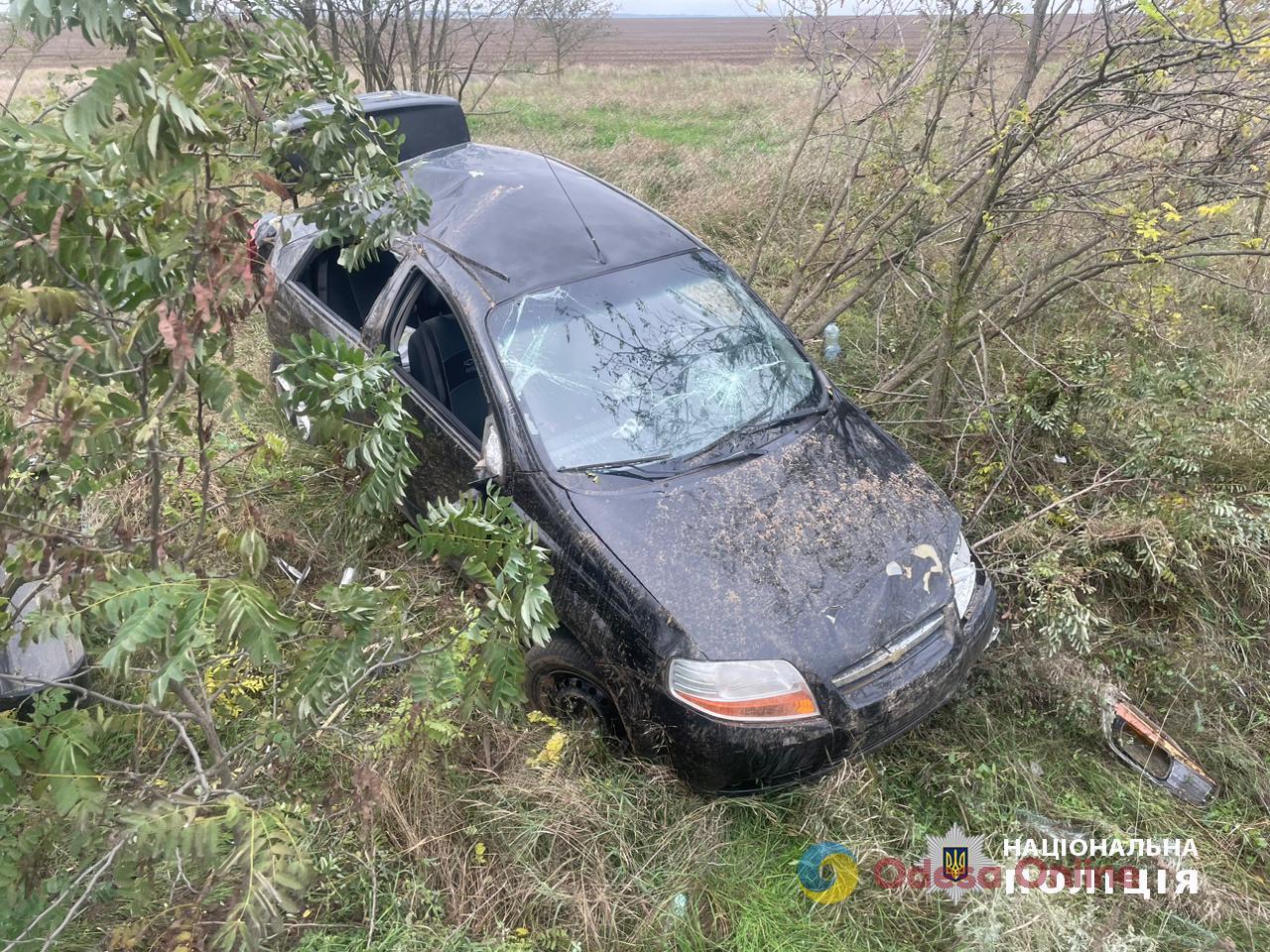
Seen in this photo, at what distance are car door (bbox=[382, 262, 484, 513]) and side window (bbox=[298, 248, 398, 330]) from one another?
54 cm

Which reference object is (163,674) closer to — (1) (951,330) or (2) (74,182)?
(2) (74,182)

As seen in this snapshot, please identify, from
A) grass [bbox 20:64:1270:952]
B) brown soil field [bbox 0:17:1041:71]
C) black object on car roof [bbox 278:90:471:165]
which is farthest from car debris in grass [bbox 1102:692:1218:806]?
black object on car roof [bbox 278:90:471:165]

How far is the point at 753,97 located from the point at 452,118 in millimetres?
12589

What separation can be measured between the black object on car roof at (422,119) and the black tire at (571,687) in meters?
2.85

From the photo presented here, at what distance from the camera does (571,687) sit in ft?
8.96

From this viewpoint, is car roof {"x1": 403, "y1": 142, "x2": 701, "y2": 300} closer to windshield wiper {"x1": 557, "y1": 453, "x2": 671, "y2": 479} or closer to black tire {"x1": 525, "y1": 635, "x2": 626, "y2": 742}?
windshield wiper {"x1": 557, "y1": 453, "x2": 671, "y2": 479}

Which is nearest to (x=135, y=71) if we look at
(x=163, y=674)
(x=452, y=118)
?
(x=163, y=674)

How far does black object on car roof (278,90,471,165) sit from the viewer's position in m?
4.03

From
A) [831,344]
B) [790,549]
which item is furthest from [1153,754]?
[831,344]

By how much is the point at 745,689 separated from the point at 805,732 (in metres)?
0.24

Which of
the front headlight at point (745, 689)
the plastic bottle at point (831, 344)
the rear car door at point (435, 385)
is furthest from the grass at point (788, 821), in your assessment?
the plastic bottle at point (831, 344)

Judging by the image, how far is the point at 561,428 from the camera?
2.79 meters

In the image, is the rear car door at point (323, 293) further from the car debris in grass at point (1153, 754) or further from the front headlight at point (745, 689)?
the car debris in grass at point (1153, 754)

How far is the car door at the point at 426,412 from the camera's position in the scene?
3.01m
